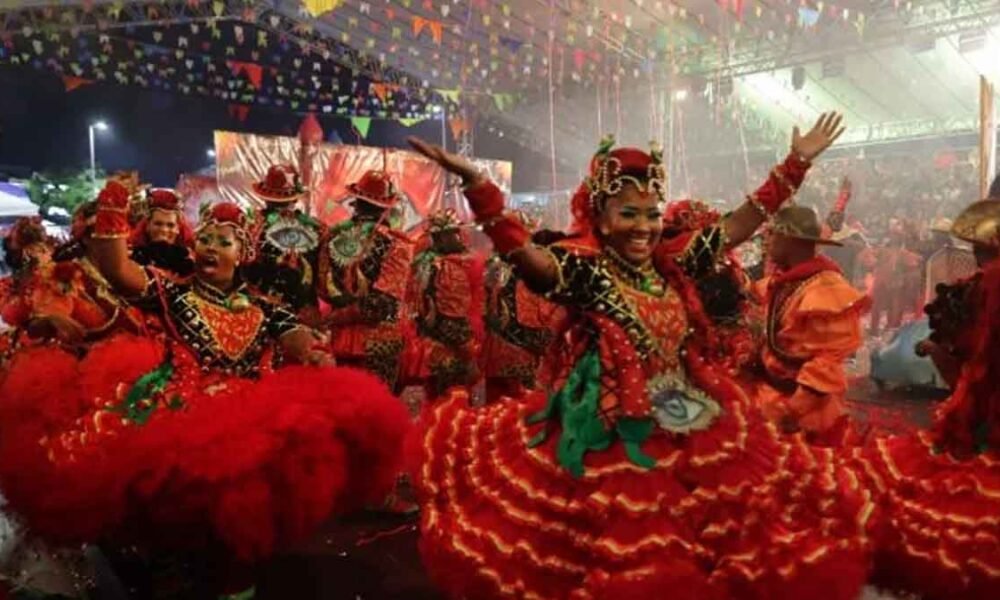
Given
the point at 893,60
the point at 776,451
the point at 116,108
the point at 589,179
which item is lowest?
the point at 776,451

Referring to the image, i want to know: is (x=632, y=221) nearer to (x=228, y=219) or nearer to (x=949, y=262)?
(x=228, y=219)

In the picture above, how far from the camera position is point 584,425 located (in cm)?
257

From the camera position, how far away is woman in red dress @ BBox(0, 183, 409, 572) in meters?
3.05

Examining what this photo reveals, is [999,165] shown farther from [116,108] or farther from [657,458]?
[116,108]

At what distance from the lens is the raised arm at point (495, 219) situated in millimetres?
2491

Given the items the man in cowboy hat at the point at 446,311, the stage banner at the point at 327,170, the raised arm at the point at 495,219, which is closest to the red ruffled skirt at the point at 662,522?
the raised arm at the point at 495,219

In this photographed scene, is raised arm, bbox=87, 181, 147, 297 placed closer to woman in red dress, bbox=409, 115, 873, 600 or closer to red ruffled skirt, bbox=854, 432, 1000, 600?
woman in red dress, bbox=409, 115, 873, 600

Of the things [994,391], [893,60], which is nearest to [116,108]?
[893,60]

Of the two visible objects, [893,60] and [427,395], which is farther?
[893,60]

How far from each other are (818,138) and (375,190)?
11.1 feet

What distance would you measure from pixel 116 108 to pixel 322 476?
28694 mm

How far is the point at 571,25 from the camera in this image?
13984 millimetres

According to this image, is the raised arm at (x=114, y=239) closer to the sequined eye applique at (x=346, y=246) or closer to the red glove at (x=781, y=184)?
the sequined eye applique at (x=346, y=246)

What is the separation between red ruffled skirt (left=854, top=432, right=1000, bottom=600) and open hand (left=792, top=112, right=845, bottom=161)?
1148 mm
